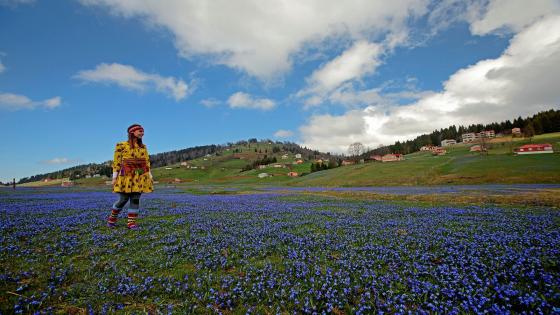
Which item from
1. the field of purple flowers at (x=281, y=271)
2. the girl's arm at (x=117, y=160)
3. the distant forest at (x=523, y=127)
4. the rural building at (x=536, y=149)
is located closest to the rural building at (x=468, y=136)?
the distant forest at (x=523, y=127)

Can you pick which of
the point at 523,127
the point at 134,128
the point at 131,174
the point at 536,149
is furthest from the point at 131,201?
the point at 523,127

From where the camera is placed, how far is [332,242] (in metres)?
8.38

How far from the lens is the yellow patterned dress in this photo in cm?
1036

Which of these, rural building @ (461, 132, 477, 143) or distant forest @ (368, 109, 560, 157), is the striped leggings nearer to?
distant forest @ (368, 109, 560, 157)

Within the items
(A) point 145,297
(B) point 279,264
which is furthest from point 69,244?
(B) point 279,264

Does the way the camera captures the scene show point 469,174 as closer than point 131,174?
No

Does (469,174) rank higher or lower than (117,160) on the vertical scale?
lower

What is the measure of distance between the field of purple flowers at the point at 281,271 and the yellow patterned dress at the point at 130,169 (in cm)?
191

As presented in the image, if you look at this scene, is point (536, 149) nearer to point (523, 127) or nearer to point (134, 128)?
point (523, 127)

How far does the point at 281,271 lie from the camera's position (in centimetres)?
587

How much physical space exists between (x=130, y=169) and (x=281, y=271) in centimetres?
834

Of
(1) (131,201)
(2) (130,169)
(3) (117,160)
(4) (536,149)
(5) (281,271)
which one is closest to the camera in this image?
(5) (281,271)

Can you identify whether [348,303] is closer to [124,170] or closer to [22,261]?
[22,261]

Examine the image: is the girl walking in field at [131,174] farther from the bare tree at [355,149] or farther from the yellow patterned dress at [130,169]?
the bare tree at [355,149]
